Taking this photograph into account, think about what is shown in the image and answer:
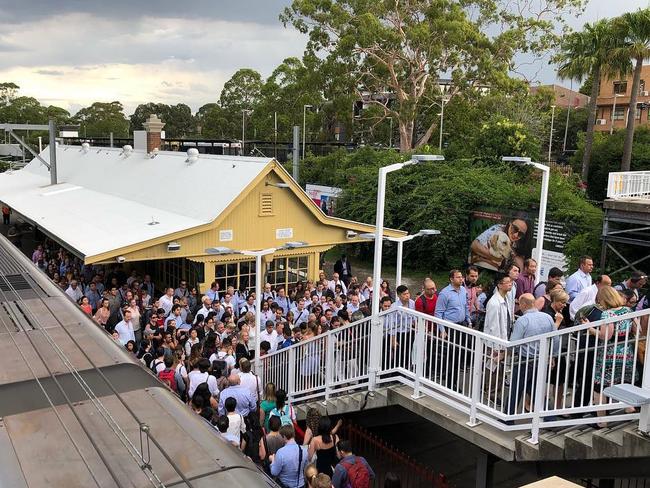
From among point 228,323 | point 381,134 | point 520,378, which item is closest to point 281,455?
point 520,378

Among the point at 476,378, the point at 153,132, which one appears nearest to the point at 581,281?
the point at 476,378

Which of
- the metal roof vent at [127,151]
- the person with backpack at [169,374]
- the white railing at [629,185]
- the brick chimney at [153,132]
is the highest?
the brick chimney at [153,132]

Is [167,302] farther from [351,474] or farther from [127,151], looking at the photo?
[127,151]

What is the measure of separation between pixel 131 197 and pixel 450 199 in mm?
11825

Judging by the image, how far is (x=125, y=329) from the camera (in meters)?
10.5

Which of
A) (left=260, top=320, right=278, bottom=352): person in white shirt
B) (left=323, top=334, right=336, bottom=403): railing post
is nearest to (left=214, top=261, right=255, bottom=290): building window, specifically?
(left=260, top=320, right=278, bottom=352): person in white shirt

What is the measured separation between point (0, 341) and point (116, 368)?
129cm

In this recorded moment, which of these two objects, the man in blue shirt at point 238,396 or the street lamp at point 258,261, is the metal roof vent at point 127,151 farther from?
the man in blue shirt at point 238,396

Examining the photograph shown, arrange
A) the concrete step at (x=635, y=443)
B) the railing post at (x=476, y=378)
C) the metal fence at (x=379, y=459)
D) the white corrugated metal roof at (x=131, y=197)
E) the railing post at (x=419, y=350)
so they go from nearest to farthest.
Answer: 1. the concrete step at (x=635, y=443)
2. the railing post at (x=476, y=378)
3. the railing post at (x=419, y=350)
4. the metal fence at (x=379, y=459)
5. the white corrugated metal roof at (x=131, y=197)

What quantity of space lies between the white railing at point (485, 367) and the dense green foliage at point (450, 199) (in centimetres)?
1269

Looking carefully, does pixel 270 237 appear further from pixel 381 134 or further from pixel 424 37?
pixel 381 134

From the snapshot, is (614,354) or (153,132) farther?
(153,132)

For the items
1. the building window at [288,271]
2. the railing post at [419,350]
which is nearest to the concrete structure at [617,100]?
the building window at [288,271]

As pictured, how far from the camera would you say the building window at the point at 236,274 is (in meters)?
15.4
